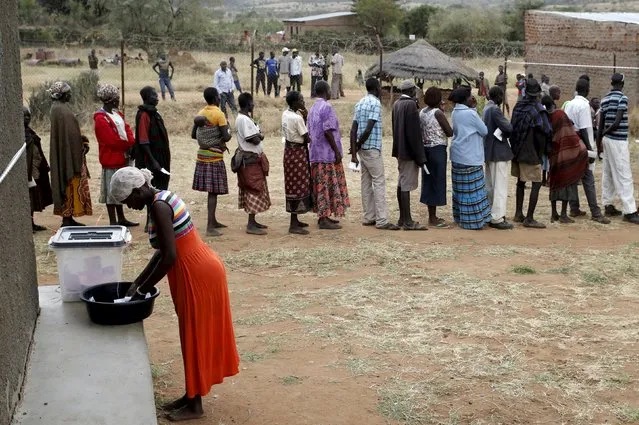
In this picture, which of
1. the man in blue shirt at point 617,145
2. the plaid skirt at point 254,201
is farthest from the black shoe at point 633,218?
the plaid skirt at point 254,201

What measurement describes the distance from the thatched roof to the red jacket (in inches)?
564

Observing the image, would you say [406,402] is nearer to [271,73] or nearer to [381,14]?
[271,73]

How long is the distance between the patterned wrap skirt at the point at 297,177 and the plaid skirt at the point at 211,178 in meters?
0.72

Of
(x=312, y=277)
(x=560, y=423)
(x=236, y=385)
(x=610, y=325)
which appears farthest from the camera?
(x=312, y=277)

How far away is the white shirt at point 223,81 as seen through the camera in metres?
20.8

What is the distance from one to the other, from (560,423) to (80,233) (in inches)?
130

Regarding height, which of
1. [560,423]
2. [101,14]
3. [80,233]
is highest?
[101,14]

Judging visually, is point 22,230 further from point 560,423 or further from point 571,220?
point 571,220

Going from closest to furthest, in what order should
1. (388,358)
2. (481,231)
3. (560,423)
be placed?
(560,423) < (388,358) < (481,231)

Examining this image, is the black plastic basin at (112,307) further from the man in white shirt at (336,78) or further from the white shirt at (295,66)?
the man in white shirt at (336,78)

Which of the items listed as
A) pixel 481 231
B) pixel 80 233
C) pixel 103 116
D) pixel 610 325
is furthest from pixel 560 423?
pixel 103 116

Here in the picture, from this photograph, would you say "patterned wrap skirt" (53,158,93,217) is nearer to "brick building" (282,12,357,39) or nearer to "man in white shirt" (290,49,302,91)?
"man in white shirt" (290,49,302,91)

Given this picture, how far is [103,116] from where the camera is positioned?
945 cm

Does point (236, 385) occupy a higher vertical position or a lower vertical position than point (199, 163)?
lower
